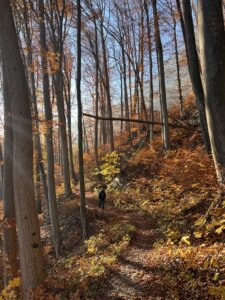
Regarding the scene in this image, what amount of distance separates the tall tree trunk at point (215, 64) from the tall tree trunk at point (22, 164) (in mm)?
3637

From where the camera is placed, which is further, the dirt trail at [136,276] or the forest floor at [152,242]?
the dirt trail at [136,276]

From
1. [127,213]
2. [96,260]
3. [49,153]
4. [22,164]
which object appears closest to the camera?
[22,164]

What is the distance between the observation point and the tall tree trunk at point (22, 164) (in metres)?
5.20

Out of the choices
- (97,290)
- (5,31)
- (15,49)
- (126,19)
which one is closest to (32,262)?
(97,290)

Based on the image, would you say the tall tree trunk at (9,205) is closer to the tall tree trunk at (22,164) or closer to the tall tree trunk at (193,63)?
the tall tree trunk at (22,164)

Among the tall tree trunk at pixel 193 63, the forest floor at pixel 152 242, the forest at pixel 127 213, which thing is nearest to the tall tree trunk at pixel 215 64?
the forest at pixel 127 213

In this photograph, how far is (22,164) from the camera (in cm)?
520

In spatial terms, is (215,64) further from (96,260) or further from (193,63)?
(96,260)

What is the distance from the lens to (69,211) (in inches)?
509

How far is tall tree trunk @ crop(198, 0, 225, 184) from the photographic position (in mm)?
4895

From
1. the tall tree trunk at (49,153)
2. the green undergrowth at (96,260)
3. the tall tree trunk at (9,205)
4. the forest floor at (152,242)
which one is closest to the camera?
the forest floor at (152,242)

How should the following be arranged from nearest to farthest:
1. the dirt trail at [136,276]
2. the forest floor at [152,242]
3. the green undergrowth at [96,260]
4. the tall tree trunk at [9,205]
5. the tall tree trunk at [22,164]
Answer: the forest floor at [152,242]
the dirt trail at [136,276]
the tall tree trunk at [22,164]
the green undergrowth at [96,260]
the tall tree trunk at [9,205]

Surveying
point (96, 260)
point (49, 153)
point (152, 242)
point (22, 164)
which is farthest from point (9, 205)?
point (152, 242)

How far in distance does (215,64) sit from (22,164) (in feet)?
13.7
